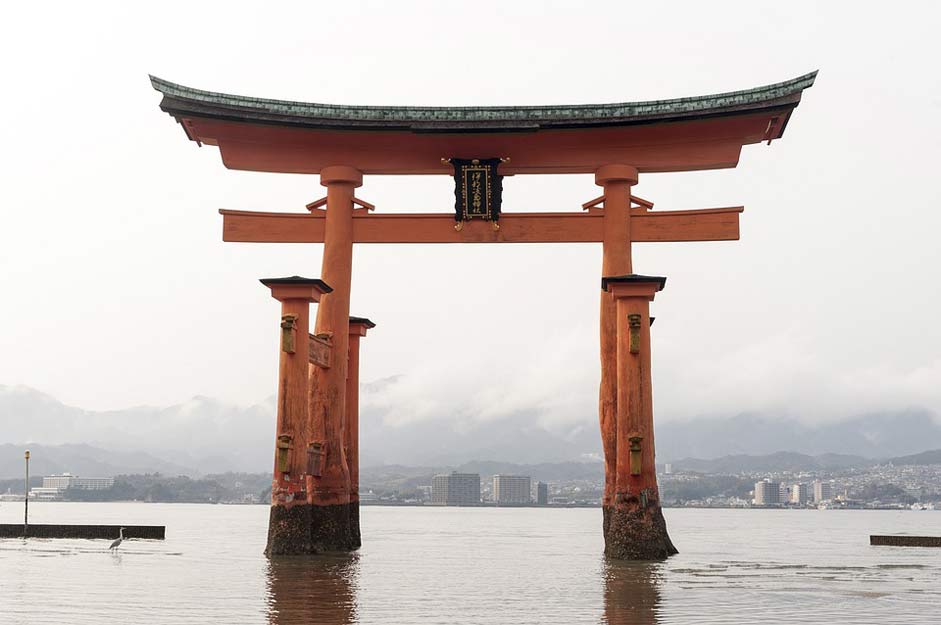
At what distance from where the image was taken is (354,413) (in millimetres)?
23578

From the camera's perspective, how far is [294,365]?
1936 cm

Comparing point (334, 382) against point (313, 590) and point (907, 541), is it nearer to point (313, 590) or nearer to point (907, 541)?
point (313, 590)

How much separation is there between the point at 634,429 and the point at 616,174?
17.2 feet

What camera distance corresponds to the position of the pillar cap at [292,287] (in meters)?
19.3

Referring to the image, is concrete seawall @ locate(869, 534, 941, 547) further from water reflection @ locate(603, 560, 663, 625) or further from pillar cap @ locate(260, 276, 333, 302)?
pillar cap @ locate(260, 276, 333, 302)

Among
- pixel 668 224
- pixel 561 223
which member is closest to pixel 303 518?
pixel 561 223

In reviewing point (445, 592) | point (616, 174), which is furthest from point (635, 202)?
point (445, 592)

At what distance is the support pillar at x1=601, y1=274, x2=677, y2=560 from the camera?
63.4 feet

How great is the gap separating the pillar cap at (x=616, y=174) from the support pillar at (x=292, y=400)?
6.01 meters

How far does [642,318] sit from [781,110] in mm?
4773

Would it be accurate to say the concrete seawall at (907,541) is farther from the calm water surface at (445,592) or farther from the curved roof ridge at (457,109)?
the curved roof ridge at (457,109)

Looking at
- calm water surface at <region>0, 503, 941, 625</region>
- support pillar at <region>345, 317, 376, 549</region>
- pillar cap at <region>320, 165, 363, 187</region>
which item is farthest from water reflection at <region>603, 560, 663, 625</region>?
pillar cap at <region>320, 165, 363, 187</region>

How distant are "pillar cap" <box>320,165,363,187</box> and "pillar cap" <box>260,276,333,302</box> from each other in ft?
10.7

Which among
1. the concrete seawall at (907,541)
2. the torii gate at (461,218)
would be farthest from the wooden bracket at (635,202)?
the concrete seawall at (907,541)
